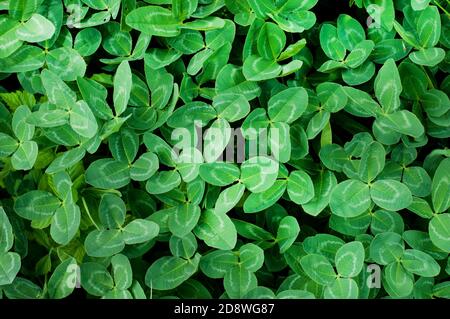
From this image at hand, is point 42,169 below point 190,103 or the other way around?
below

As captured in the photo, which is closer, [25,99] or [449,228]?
[449,228]

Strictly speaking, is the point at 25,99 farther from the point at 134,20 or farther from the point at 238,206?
the point at 238,206

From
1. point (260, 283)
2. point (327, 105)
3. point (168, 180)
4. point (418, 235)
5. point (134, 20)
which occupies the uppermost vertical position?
point (134, 20)

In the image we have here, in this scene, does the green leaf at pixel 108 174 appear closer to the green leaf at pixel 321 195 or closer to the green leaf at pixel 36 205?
the green leaf at pixel 36 205

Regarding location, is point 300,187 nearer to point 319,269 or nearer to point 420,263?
point 319,269

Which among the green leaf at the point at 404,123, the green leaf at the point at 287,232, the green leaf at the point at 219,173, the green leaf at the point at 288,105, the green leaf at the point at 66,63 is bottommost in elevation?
the green leaf at the point at 287,232

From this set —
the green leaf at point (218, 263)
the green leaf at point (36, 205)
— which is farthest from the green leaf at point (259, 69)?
the green leaf at point (36, 205)

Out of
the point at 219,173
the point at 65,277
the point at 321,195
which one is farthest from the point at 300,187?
the point at 65,277
